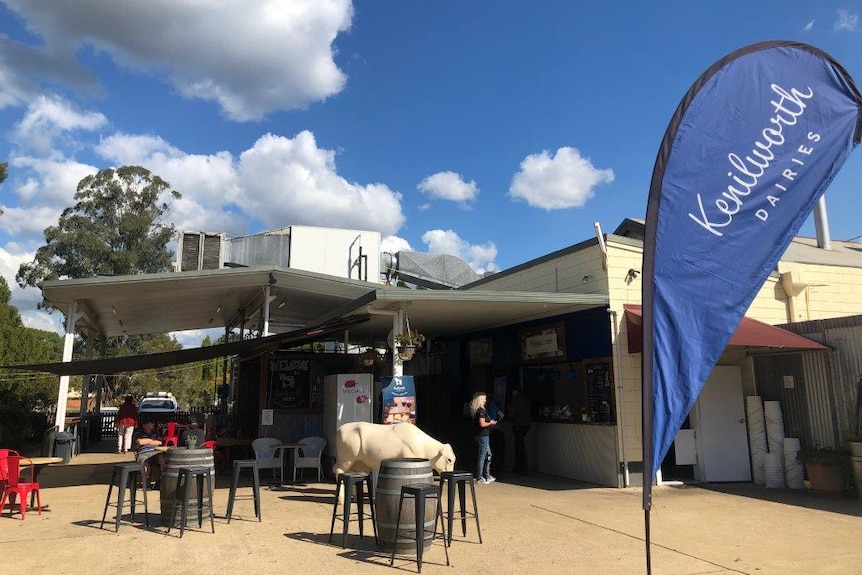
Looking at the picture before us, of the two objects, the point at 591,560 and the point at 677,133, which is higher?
the point at 677,133

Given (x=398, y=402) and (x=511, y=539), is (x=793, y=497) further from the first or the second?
(x=398, y=402)

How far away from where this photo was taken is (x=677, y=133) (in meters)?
3.54

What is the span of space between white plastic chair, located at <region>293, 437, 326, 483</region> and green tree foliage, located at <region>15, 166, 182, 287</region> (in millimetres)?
20958

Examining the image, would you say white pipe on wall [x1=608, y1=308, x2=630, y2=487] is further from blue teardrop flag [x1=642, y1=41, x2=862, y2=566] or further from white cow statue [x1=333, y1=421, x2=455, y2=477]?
blue teardrop flag [x1=642, y1=41, x2=862, y2=566]

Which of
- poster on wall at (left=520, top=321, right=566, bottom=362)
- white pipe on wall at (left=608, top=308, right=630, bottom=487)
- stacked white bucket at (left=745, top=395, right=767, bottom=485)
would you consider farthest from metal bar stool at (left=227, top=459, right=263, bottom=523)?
stacked white bucket at (left=745, top=395, right=767, bottom=485)

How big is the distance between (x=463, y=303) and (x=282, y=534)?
14.2ft

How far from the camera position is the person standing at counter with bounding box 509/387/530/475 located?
10750 millimetres

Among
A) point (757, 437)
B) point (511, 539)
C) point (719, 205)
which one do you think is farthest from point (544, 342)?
point (719, 205)

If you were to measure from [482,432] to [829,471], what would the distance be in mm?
4958

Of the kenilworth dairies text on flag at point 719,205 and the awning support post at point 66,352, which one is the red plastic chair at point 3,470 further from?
the kenilworth dairies text on flag at point 719,205

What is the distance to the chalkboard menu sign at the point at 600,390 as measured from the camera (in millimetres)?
9688

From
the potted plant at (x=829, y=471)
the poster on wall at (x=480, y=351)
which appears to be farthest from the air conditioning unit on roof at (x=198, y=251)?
the potted plant at (x=829, y=471)

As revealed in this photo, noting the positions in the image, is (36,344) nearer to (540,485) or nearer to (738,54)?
(540,485)

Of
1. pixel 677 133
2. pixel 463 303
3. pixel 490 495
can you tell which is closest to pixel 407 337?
pixel 463 303
